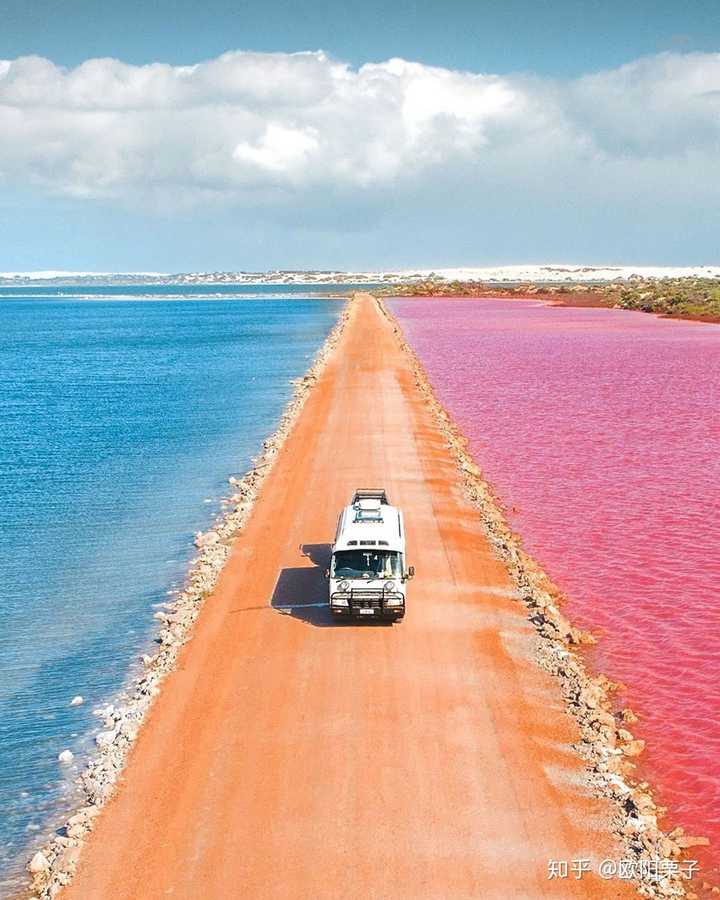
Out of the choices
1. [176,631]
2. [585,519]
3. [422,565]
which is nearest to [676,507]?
[585,519]

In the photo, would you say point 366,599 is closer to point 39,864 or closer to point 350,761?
point 350,761

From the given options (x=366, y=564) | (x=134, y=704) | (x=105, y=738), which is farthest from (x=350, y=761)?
(x=366, y=564)

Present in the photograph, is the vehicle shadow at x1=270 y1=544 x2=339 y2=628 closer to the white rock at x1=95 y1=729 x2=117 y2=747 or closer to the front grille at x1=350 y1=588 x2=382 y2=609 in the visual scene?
the front grille at x1=350 y1=588 x2=382 y2=609

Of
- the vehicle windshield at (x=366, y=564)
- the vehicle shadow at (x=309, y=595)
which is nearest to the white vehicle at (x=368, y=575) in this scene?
the vehicle windshield at (x=366, y=564)

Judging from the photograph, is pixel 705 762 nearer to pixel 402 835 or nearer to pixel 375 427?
pixel 402 835

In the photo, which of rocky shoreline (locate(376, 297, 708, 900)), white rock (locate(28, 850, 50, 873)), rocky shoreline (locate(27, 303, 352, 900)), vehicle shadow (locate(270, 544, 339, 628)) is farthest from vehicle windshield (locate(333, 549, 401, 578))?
white rock (locate(28, 850, 50, 873))
